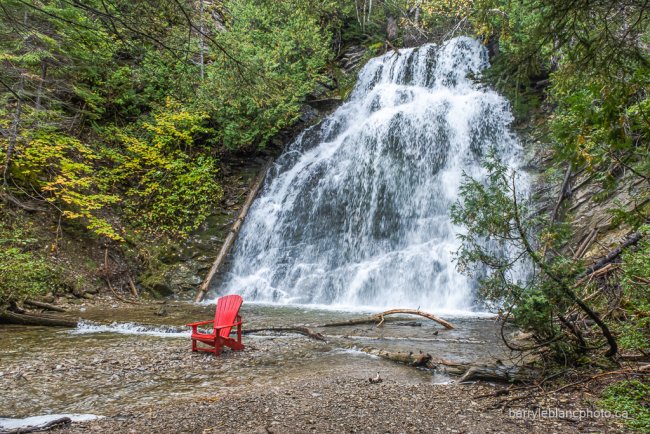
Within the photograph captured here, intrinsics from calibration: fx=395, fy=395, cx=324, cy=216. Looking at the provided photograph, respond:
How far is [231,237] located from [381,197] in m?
4.98

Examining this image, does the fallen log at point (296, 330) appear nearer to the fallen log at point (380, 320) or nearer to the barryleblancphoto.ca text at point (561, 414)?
the fallen log at point (380, 320)

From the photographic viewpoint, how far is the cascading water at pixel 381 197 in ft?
35.1

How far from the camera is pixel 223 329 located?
5.61 m

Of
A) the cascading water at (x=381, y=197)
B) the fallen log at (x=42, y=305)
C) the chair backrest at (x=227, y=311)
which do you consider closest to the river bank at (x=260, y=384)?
the chair backrest at (x=227, y=311)

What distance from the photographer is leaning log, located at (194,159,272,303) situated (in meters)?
11.3

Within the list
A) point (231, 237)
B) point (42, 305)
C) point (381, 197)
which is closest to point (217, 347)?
point (42, 305)

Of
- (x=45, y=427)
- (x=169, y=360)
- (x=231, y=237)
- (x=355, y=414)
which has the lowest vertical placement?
(x=45, y=427)

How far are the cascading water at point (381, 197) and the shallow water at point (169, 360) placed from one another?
2.77 metres

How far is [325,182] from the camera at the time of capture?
13.6 m

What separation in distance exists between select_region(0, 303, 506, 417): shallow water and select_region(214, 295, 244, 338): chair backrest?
498mm

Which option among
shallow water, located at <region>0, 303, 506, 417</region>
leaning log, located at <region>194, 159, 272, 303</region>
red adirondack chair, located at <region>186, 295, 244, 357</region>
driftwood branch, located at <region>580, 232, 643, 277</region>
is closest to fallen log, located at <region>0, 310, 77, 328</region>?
shallow water, located at <region>0, 303, 506, 417</region>

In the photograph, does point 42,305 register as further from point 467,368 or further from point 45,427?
point 467,368

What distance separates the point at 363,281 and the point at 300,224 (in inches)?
125

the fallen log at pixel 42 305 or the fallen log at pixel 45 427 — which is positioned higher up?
the fallen log at pixel 42 305
